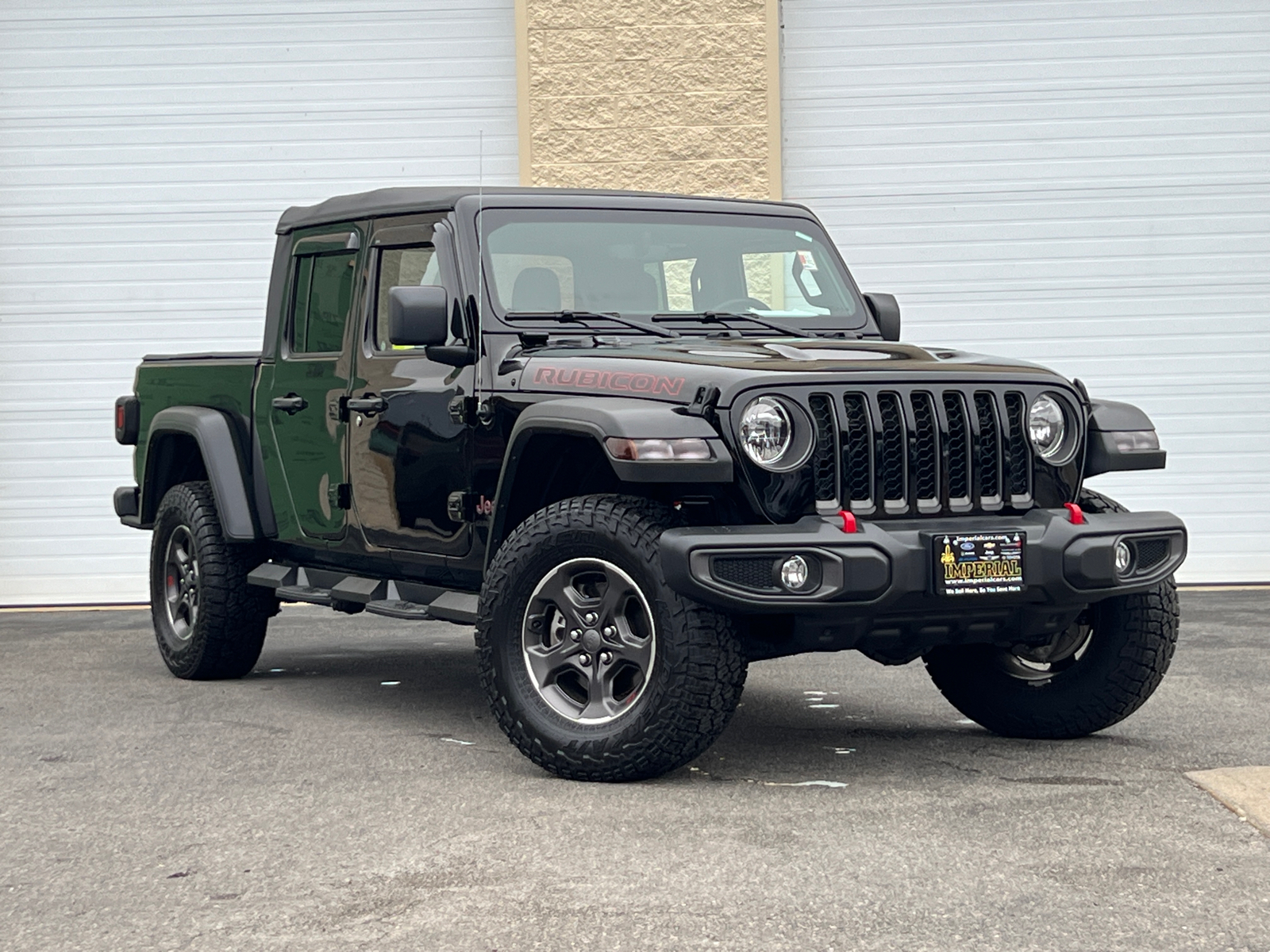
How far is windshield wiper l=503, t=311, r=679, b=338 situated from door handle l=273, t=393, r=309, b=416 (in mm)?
1362

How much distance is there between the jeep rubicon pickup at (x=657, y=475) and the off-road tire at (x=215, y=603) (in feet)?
0.10

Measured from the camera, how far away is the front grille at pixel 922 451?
5.78m

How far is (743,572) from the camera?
215 inches

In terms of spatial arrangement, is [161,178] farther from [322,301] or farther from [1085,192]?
[1085,192]

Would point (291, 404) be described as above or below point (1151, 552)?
above

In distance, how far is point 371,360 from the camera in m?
7.34

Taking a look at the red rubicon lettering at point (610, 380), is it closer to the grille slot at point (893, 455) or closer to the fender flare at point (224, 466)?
the grille slot at point (893, 455)

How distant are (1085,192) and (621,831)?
9366 millimetres

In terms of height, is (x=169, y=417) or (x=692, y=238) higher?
(x=692, y=238)

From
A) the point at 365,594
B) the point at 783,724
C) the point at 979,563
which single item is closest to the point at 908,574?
the point at 979,563

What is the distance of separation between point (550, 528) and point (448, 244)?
5.17ft

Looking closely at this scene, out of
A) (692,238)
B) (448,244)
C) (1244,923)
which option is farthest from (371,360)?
(1244,923)

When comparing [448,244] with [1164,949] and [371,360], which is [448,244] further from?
[1164,949]

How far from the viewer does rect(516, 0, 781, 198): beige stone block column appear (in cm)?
1320
